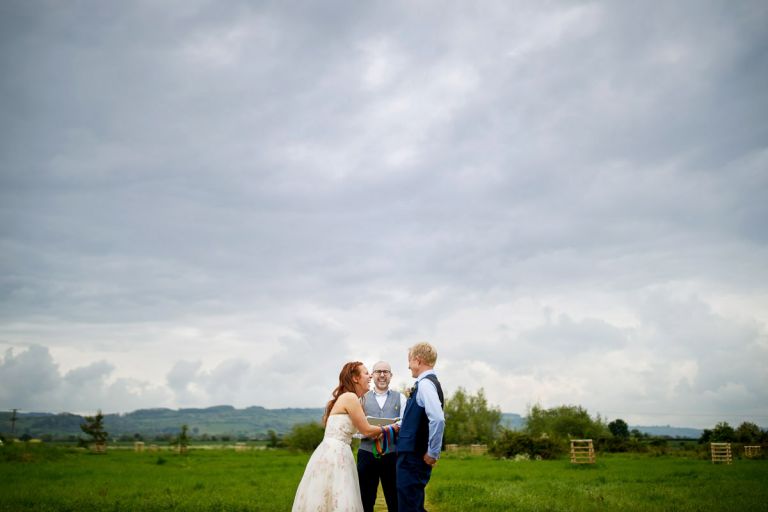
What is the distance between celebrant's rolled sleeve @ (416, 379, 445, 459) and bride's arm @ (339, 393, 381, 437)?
106cm

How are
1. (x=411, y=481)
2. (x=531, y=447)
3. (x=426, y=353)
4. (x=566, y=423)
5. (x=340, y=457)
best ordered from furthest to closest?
(x=566, y=423), (x=531, y=447), (x=340, y=457), (x=426, y=353), (x=411, y=481)

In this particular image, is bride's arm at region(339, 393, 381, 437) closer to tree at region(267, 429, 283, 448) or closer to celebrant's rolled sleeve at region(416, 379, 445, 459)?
celebrant's rolled sleeve at region(416, 379, 445, 459)

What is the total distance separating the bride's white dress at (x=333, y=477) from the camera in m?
7.53

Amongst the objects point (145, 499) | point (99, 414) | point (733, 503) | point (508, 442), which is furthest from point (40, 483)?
point (99, 414)

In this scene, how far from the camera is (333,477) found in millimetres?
7676

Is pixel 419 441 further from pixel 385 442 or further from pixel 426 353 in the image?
pixel 385 442

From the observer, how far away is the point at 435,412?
6.84m

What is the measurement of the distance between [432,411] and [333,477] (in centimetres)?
186

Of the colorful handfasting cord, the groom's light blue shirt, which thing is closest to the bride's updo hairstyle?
the colorful handfasting cord

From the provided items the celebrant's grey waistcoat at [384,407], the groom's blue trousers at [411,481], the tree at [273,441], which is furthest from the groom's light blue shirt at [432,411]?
the tree at [273,441]

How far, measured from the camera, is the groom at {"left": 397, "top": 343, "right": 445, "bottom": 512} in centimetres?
687

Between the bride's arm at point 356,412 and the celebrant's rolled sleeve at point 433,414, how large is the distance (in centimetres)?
106

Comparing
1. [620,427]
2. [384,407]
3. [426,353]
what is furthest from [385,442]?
[620,427]

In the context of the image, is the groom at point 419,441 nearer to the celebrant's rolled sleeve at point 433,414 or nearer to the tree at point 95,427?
the celebrant's rolled sleeve at point 433,414
